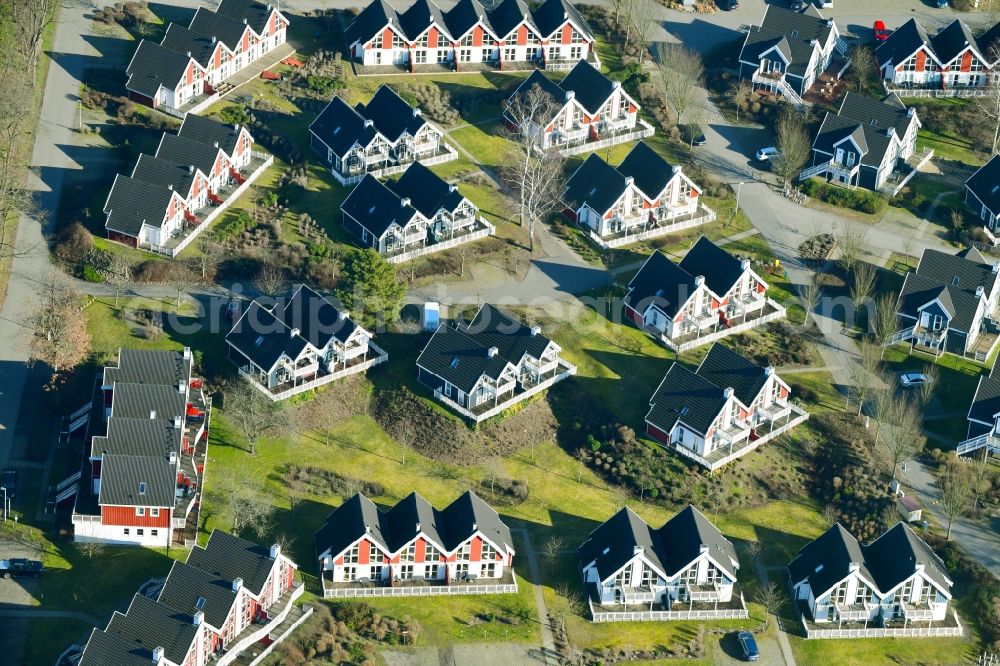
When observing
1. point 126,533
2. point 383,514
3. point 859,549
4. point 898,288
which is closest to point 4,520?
point 126,533

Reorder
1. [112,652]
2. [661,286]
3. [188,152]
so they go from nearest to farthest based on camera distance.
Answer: [112,652]
[661,286]
[188,152]

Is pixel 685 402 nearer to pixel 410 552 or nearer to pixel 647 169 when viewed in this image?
pixel 410 552

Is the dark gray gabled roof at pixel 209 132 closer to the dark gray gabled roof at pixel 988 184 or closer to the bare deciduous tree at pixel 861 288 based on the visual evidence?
the bare deciduous tree at pixel 861 288

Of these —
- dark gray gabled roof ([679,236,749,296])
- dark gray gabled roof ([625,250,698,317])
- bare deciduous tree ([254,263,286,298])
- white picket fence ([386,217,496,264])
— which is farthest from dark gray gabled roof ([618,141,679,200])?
bare deciduous tree ([254,263,286,298])

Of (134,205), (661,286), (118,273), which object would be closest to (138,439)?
(118,273)

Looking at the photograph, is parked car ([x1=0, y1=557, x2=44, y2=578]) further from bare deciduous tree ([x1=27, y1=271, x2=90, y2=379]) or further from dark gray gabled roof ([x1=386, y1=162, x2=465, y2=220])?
dark gray gabled roof ([x1=386, y1=162, x2=465, y2=220])

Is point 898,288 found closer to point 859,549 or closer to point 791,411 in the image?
point 791,411

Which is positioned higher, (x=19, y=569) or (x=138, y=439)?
(x=138, y=439)
